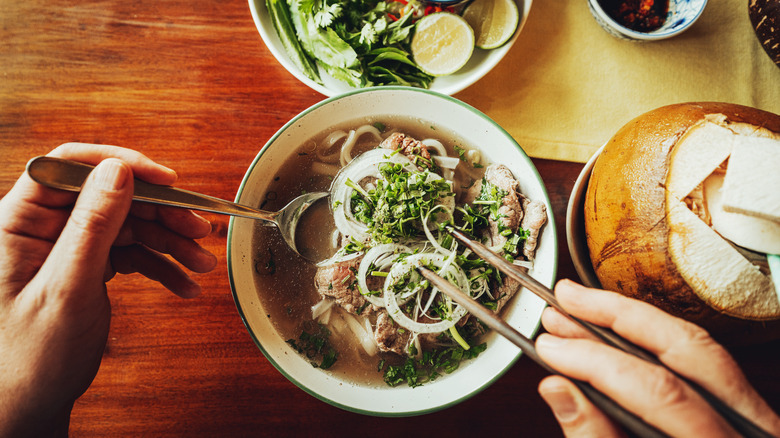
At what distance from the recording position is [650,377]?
0.69 meters

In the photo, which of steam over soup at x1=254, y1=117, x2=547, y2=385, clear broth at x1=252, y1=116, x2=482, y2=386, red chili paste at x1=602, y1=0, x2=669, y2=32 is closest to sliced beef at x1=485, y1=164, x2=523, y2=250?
steam over soup at x1=254, y1=117, x2=547, y2=385

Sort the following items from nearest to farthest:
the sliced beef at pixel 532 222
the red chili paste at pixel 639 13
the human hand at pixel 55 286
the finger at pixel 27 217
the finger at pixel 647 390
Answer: the finger at pixel 647 390 < the human hand at pixel 55 286 < the finger at pixel 27 217 < the sliced beef at pixel 532 222 < the red chili paste at pixel 639 13

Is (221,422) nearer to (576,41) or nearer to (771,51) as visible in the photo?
(576,41)

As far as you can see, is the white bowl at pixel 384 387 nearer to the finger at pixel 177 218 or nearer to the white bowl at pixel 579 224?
the white bowl at pixel 579 224

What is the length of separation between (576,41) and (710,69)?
47cm

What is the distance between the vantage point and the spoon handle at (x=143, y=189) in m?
0.81

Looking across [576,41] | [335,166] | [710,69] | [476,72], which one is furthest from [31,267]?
[710,69]

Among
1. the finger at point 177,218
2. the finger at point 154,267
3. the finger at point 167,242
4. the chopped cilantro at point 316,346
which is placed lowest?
the chopped cilantro at point 316,346

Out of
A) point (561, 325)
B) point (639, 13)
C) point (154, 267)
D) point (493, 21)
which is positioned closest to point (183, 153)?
point (154, 267)

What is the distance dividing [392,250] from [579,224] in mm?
553

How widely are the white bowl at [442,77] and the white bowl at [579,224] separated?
46cm

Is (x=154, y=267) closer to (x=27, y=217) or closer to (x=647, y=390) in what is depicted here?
(x=27, y=217)

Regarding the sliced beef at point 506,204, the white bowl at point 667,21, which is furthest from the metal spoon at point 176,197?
the white bowl at point 667,21

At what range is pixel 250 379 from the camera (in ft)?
4.54
